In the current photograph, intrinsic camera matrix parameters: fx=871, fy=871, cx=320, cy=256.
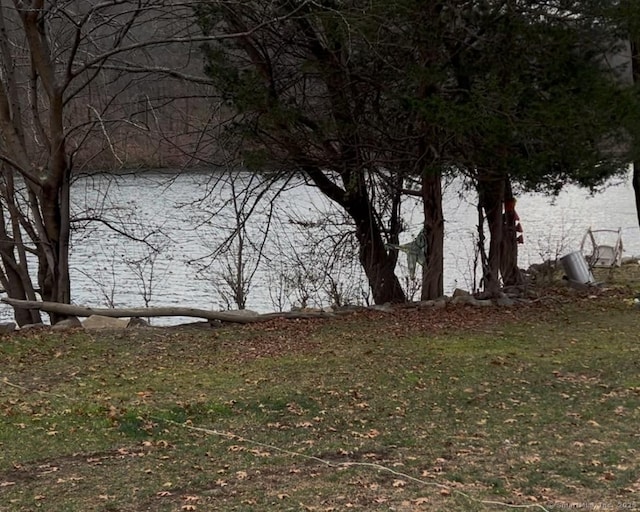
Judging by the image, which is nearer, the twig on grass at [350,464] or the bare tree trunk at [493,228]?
the twig on grass at [350,464]

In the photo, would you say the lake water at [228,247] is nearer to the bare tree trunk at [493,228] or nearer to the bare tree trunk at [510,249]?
the bare tree trunk at [493,228]

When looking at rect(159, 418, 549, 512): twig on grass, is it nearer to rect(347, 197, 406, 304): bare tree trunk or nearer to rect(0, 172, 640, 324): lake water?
rect(0, 172, 640, 324): lake water

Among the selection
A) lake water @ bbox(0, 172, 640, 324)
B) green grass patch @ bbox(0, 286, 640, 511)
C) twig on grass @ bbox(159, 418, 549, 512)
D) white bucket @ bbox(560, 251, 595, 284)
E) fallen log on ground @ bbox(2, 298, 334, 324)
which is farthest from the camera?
white bucket @ bbox(560, 251, 595, 284)

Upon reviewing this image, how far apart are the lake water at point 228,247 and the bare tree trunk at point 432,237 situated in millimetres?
547

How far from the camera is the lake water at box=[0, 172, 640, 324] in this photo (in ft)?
42.2

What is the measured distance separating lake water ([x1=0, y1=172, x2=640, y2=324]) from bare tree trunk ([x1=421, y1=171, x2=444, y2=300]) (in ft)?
1.79

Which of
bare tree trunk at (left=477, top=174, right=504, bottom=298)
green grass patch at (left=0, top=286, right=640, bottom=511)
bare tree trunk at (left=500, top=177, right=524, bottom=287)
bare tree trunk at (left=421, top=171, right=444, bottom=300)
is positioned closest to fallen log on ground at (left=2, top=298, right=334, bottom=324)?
green grass patch at (left=0, top=286, right=640, bottom=511)

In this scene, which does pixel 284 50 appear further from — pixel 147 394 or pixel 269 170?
pixel 147 394

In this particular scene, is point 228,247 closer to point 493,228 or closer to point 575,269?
point 493,228

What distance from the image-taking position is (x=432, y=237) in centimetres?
1171

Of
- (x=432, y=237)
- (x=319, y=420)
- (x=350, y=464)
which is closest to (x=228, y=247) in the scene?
(x=432, y=237)

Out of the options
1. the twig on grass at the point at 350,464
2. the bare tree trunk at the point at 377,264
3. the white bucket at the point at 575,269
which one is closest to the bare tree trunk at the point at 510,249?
the white bucket at the point at 575,269

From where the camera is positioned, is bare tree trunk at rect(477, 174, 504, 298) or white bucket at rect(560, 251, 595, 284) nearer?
bare tree trunk at rect(477, 174, 504, 298)

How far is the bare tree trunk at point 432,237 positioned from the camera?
1138 cm
